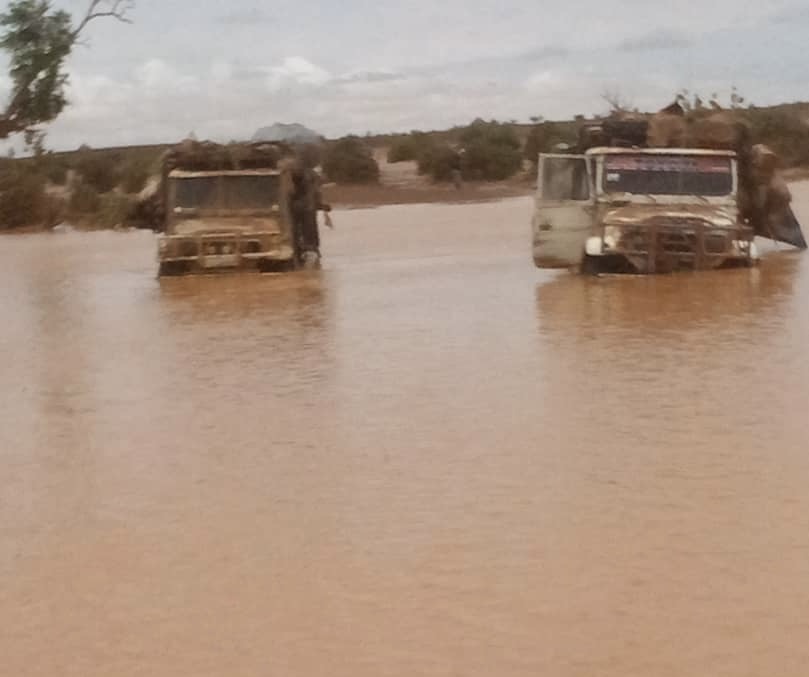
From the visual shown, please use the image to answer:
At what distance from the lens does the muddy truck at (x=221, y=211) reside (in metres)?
23.7

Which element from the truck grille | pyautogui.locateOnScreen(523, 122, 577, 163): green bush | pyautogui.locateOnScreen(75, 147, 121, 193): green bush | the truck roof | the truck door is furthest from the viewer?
pyautogui.locateOnScreen(523, 122, 577, 163): green bush

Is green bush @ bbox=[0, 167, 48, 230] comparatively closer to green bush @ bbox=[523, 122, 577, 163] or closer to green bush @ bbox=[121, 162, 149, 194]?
green bush @ bbox=[121, 162, 149, 194]

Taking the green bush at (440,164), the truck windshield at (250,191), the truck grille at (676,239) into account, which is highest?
the truck windshield at (250,191)

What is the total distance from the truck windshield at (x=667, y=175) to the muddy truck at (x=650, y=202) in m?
0.01

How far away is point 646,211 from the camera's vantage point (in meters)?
20.3

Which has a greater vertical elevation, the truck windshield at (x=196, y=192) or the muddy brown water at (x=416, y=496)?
the truck windshield at (x=196, y=192)

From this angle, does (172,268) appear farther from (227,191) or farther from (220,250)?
(227,191)

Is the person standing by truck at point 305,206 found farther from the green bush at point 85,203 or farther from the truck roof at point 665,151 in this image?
the green bush at point 85,203

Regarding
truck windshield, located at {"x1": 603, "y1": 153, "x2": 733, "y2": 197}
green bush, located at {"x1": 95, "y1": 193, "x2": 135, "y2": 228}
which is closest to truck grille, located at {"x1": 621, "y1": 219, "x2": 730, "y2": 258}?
truck windshield, located at {"x1": 603, "y1": 153, "x2": 733, "y2": 197}

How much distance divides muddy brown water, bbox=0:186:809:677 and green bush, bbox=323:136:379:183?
48.1 metres

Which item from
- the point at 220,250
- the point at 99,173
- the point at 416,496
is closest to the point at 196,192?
the point at 220,250

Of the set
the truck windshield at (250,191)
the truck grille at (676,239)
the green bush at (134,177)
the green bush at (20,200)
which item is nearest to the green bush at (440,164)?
the green bush at (134,177)

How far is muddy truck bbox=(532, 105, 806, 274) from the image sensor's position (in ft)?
66.9

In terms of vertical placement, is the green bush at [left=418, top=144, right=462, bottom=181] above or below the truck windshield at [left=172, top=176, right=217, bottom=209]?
below
